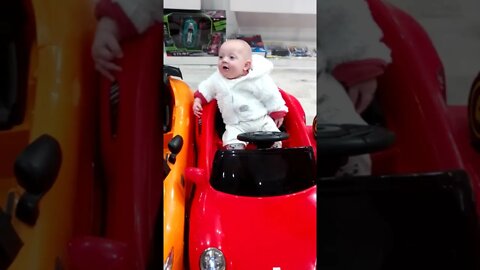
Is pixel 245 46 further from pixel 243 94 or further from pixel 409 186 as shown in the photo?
pixel 409 186

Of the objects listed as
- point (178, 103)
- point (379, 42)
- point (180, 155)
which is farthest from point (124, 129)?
point (178, 103)

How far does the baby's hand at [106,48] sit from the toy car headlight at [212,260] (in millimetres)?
698

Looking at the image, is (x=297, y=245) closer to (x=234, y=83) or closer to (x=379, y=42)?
(x=234, y=83)

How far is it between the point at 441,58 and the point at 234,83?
37.6 inches

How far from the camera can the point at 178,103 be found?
1.38 metres

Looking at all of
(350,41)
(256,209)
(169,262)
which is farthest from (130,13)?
(256,209)

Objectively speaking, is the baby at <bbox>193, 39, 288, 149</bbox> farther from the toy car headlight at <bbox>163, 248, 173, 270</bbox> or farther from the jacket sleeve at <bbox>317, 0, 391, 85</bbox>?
the jacket sleeve at <bbox>317, 0, 391, 85</bbox>

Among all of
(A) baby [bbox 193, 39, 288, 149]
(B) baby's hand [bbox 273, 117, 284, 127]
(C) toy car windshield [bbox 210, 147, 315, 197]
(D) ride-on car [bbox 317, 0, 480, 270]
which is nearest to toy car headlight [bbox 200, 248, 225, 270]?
(C) toy car windshield [bbox 210, 147, 315, 197]

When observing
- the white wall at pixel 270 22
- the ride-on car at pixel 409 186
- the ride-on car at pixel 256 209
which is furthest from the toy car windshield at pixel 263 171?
the ride-on car at pixel 409 186

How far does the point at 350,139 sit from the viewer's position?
0.38 m

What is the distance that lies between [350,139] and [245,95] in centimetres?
96

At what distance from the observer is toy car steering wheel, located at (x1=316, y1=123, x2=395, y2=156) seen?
14.9 inches

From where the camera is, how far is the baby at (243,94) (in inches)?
50.1

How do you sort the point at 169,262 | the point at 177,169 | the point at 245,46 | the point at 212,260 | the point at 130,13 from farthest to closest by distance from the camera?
the point at 245,46, the point at 177,169, the point at 212,260, the point at 169,262, the point at 130,13
